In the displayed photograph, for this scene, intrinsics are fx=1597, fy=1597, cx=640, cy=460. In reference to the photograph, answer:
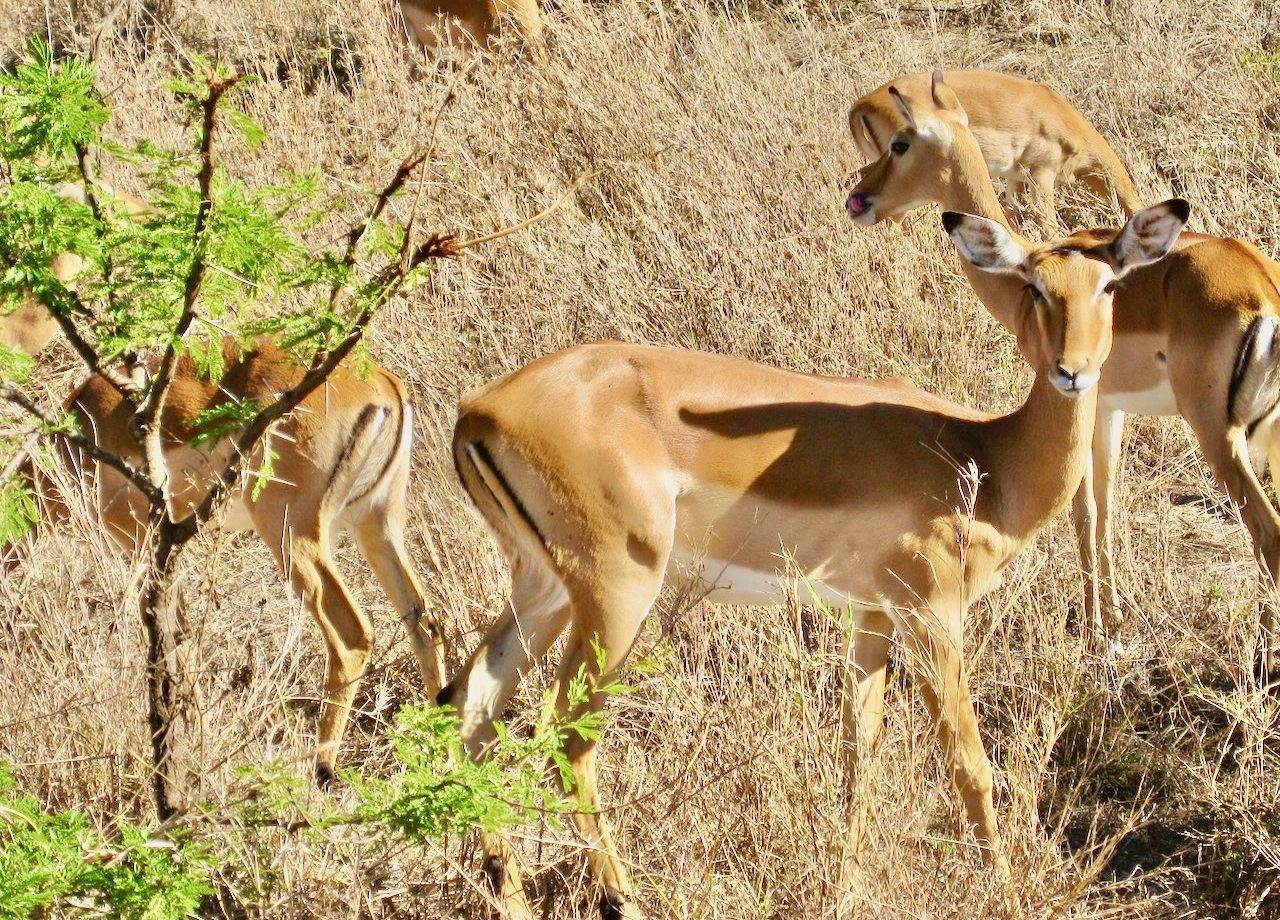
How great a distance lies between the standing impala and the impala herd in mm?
12

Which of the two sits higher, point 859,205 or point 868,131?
point 859,205

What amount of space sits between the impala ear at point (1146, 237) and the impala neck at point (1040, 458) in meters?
0.43

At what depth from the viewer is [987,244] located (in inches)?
182

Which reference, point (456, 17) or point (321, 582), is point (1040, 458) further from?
point (456, 17)

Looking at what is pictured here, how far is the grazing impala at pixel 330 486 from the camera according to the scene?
474 cm

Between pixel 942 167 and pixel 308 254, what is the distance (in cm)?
390

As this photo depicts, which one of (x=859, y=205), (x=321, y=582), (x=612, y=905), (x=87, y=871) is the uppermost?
(x=87, y=871)

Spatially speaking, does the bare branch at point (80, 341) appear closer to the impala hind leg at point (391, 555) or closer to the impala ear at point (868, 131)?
the impala hind leg at point (391, 555)

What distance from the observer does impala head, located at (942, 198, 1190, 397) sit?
13.9 feet

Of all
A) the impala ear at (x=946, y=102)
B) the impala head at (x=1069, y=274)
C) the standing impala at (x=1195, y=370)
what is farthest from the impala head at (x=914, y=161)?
the impala head at (x=1069, y=274)

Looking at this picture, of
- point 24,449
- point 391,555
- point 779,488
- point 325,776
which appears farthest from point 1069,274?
point 24,449

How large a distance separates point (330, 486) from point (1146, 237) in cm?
249

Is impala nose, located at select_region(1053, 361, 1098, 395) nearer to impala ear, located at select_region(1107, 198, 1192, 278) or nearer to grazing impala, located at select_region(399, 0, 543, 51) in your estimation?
impala ear, located at select_region(1107, 198, 1192, 278)

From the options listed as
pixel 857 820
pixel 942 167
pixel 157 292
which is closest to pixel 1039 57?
pixel 942 167
